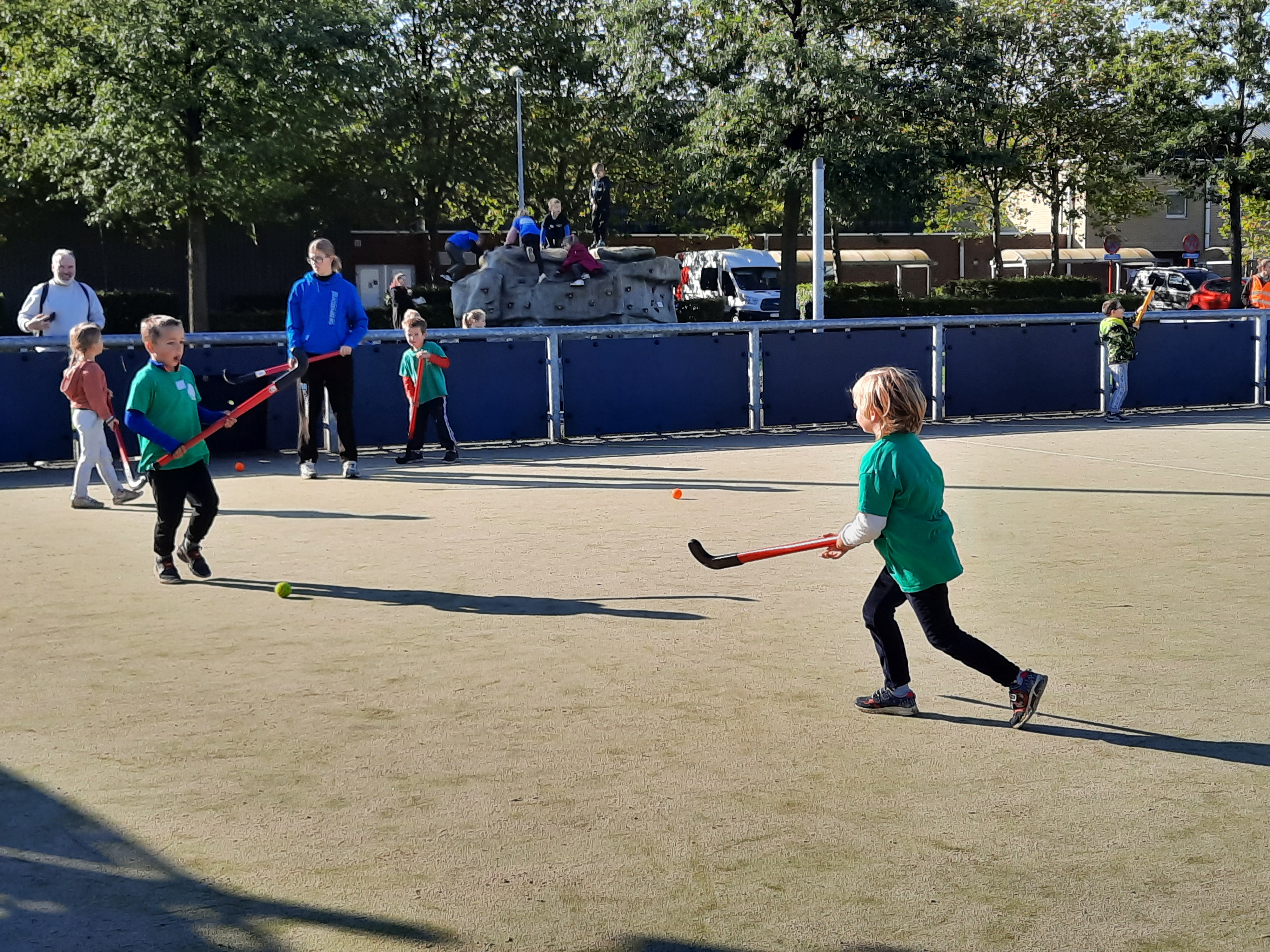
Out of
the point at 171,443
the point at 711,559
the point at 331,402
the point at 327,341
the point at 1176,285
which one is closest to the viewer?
the point at 711,559

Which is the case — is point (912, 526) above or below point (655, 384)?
below

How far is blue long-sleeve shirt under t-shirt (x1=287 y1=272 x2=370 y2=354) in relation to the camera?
12016mm

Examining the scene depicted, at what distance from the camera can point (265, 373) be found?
28.9ft

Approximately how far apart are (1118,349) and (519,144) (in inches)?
964

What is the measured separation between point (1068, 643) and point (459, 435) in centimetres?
974

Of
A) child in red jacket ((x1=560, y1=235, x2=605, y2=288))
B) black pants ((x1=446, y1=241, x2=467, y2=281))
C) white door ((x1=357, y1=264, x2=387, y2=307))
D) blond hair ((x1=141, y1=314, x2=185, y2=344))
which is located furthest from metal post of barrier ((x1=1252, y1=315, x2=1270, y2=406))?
white door ((x1=357, y1=264, x2=387, y2=307))

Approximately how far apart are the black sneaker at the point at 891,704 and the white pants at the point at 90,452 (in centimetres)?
711

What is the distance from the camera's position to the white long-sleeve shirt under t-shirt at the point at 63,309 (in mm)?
12914

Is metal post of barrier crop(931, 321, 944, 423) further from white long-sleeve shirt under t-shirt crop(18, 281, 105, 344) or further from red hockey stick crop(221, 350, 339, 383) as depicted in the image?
white long-sleeve shirt under t-shirt crop(18, 281, 105, 344)

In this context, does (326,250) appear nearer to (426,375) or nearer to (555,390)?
(426,375)

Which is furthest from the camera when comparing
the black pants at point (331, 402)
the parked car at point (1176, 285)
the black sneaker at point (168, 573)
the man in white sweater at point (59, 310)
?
the parked car at point (1176, 285)

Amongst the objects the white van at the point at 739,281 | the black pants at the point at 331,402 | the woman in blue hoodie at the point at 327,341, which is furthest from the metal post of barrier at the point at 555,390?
the white van at the point at 739,281

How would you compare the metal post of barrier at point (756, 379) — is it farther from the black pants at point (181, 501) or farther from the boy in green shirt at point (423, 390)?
the black pants at point (181, 501)

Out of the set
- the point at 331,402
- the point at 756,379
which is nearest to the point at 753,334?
the point at 756,379
